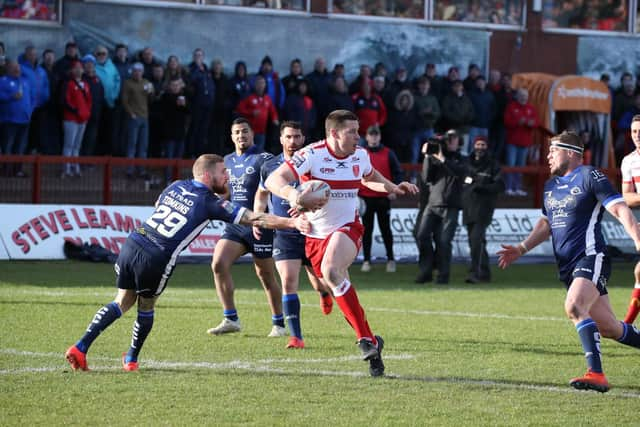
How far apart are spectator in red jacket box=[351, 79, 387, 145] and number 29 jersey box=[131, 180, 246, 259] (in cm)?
1438

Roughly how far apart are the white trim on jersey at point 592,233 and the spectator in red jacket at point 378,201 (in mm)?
9309

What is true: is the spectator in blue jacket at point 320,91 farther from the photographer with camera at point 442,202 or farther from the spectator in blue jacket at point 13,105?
the spectator in blue jacket at point 13,105

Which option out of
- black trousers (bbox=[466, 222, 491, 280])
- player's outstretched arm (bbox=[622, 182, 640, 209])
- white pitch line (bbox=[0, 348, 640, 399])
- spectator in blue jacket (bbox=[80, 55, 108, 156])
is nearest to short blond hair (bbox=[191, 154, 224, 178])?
white pitch line (bbox=[0, 348, 640, 399])

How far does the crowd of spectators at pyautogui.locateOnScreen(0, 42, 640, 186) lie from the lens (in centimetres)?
2144

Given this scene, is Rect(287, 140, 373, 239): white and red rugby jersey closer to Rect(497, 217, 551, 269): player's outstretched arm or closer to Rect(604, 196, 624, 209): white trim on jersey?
Rect(497, 217, 551, 269): player's outstretched arm

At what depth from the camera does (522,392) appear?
348 inches

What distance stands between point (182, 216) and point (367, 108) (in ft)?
48.5

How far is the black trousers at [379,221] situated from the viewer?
63.8 feet

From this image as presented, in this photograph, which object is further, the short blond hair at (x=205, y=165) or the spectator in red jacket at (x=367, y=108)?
the spectator in red jacket at (x=367, y=108)

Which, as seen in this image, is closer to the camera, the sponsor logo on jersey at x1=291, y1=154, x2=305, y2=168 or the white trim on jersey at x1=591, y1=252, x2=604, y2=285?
the white trim on jersey at x1=591, y1=252, x2=604, y2=285

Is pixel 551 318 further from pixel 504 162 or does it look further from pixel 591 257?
pixel 504 162

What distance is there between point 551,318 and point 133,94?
35.7 feet

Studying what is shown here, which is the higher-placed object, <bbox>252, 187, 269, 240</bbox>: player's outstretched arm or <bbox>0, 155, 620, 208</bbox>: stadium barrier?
<bbox>252, 187, 269, 240</bbox>: player's outstretched arm

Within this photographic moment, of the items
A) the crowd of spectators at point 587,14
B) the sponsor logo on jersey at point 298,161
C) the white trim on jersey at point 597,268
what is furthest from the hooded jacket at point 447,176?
the crowd of spectators at point 587,14
